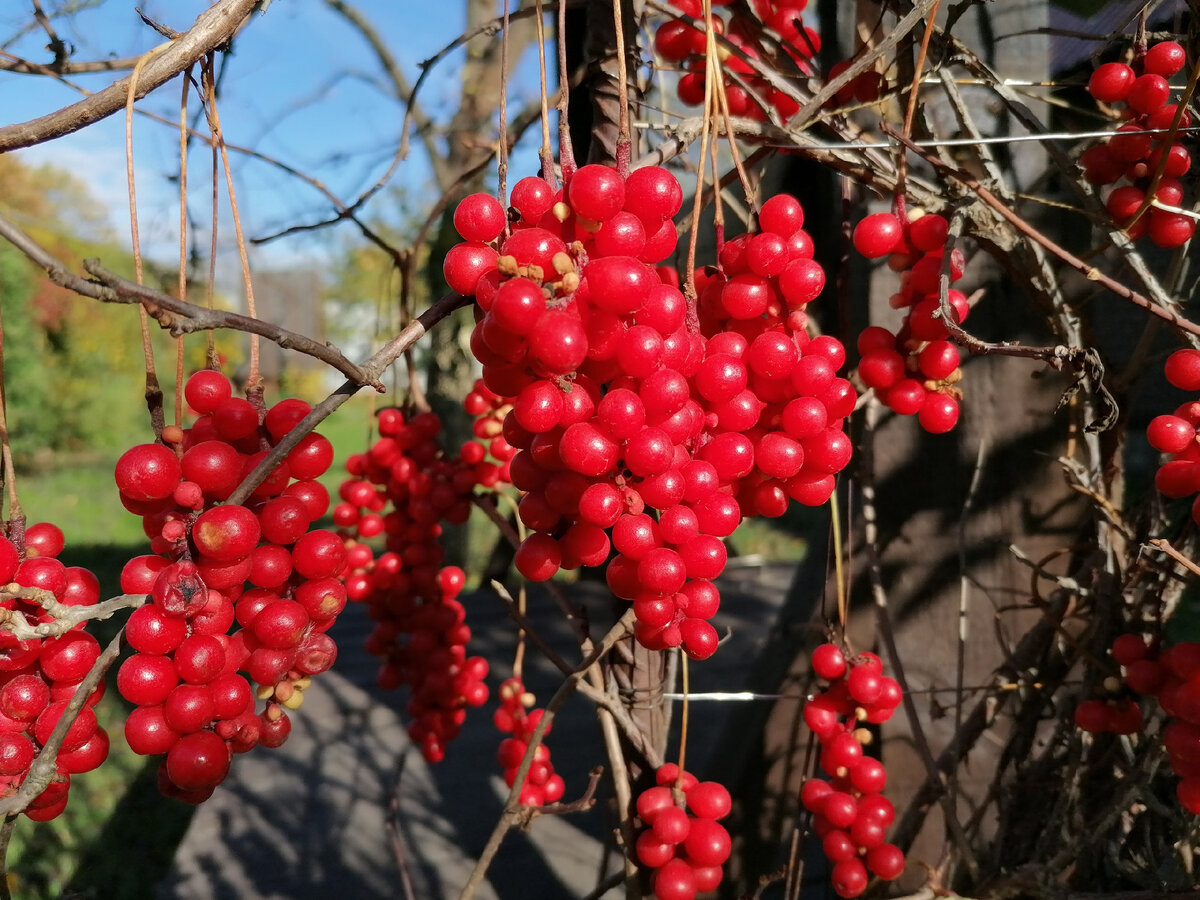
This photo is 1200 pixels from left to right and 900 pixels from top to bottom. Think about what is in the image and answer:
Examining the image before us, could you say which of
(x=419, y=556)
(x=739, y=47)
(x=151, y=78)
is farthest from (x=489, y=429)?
(x=151, y=78)

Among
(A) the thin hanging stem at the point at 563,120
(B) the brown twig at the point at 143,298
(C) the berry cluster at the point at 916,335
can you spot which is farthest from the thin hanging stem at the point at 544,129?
(C) the berry cluster at the point at 916,335

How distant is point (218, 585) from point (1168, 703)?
81 cm

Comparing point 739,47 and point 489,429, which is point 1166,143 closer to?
point 739,47

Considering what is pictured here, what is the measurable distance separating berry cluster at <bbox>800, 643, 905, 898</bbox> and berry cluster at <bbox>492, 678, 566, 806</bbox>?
1.44ft

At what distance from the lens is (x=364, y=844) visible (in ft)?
5.87

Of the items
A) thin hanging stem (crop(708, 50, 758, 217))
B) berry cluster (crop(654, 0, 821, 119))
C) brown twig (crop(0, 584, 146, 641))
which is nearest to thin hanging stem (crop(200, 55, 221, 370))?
brown twig (crop(0, 584, 146, 641))

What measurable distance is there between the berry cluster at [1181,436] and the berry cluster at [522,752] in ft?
2.80

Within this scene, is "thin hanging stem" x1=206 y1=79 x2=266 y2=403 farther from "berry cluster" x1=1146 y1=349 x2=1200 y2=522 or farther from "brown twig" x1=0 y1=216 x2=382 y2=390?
"berry cluster" x1=1146 y1=349 x2=1200 y2=522

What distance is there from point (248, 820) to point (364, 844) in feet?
1.06

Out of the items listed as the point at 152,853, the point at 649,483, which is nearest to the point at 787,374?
the point at 649,483

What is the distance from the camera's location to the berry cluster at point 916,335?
0.69m

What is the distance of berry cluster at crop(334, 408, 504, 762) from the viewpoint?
112cm

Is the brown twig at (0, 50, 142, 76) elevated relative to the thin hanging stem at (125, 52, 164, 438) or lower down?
elevated

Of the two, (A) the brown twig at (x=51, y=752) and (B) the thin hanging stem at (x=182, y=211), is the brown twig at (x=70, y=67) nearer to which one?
(B) the thin hanging stem at (x=182, y=211)
